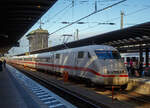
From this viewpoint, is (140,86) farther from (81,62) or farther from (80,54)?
(80,54)

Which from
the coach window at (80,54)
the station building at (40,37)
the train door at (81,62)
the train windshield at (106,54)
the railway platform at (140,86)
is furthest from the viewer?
the station building at (40,37)

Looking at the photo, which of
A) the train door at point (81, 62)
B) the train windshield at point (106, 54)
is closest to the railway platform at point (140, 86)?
the train windshield at point (106, 54)

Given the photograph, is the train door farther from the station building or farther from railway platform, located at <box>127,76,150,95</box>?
the station building

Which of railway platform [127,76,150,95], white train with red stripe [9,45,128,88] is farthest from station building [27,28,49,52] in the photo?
railway platform [127,76,150,95]

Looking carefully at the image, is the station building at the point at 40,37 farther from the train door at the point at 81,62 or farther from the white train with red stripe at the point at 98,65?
the train door at the point at 81,62

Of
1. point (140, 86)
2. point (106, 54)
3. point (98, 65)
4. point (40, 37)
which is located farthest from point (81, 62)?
point (40, 37)

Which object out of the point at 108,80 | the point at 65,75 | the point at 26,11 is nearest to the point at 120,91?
the point at 108,80

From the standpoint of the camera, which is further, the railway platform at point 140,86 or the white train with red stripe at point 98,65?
the white train with red stripe at point 98,65

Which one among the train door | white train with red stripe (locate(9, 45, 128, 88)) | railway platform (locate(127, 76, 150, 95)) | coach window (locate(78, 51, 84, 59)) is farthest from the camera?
coach window (locate(78, 51, 84, 59))

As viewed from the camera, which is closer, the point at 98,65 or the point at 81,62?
the point at 98,65

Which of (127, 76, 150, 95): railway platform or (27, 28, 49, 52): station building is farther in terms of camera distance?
(27, 28, 49, 52): station building

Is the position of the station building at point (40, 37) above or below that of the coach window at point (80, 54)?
above

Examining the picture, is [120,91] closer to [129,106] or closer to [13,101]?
[129,106]

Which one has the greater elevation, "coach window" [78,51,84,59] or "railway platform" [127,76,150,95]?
"coach window" [78,51,84,59]
